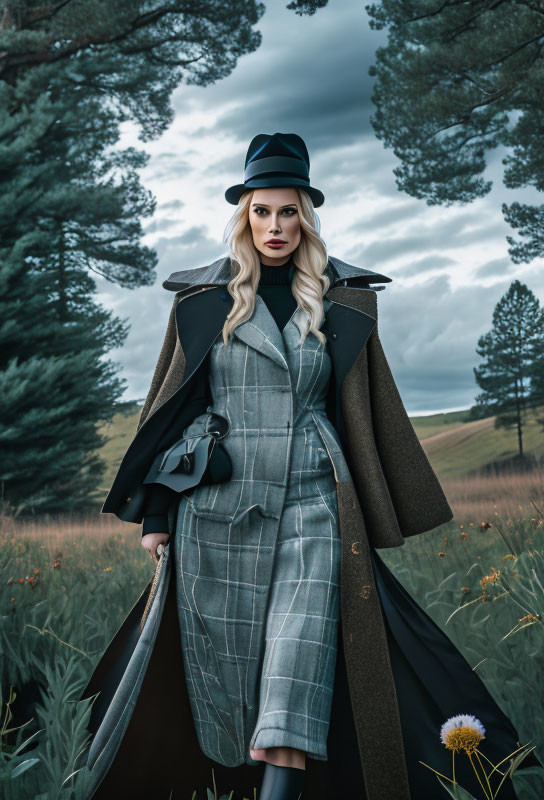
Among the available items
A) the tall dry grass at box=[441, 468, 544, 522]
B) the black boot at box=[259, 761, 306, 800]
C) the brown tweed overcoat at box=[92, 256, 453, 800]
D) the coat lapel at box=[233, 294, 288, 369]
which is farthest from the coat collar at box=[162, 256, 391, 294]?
the tall dry grass at box=[441, 468, 544, 522]

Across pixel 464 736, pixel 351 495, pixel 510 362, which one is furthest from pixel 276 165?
pixel 510 362

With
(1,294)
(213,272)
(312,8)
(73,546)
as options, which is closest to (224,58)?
(312,8)

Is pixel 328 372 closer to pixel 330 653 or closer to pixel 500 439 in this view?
pixel 330 653

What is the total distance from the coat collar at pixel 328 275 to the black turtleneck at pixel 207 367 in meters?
Result: 0.17

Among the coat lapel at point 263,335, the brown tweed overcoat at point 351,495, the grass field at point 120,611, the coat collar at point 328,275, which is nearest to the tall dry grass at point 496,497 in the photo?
the grass field at point 120,611

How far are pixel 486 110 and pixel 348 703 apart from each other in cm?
1246

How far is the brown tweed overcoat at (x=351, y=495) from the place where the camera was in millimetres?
3051

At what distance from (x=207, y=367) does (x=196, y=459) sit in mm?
413

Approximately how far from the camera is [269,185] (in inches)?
129

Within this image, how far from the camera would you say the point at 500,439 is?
59.8 ft

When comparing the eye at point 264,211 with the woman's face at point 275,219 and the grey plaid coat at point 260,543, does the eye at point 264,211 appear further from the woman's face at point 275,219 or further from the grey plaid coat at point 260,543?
the grey plaid coat at point 260,543

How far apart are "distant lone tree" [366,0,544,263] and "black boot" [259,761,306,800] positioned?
10.5m

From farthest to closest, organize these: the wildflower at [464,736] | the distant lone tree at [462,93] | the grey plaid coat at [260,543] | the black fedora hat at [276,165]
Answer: the distant lone tree at [462,93], the black fedora hat at [276,165], the grey plaid coat at [260,543], the wildflower at [464,736]

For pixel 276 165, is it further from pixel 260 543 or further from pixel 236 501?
pixel 260 543
